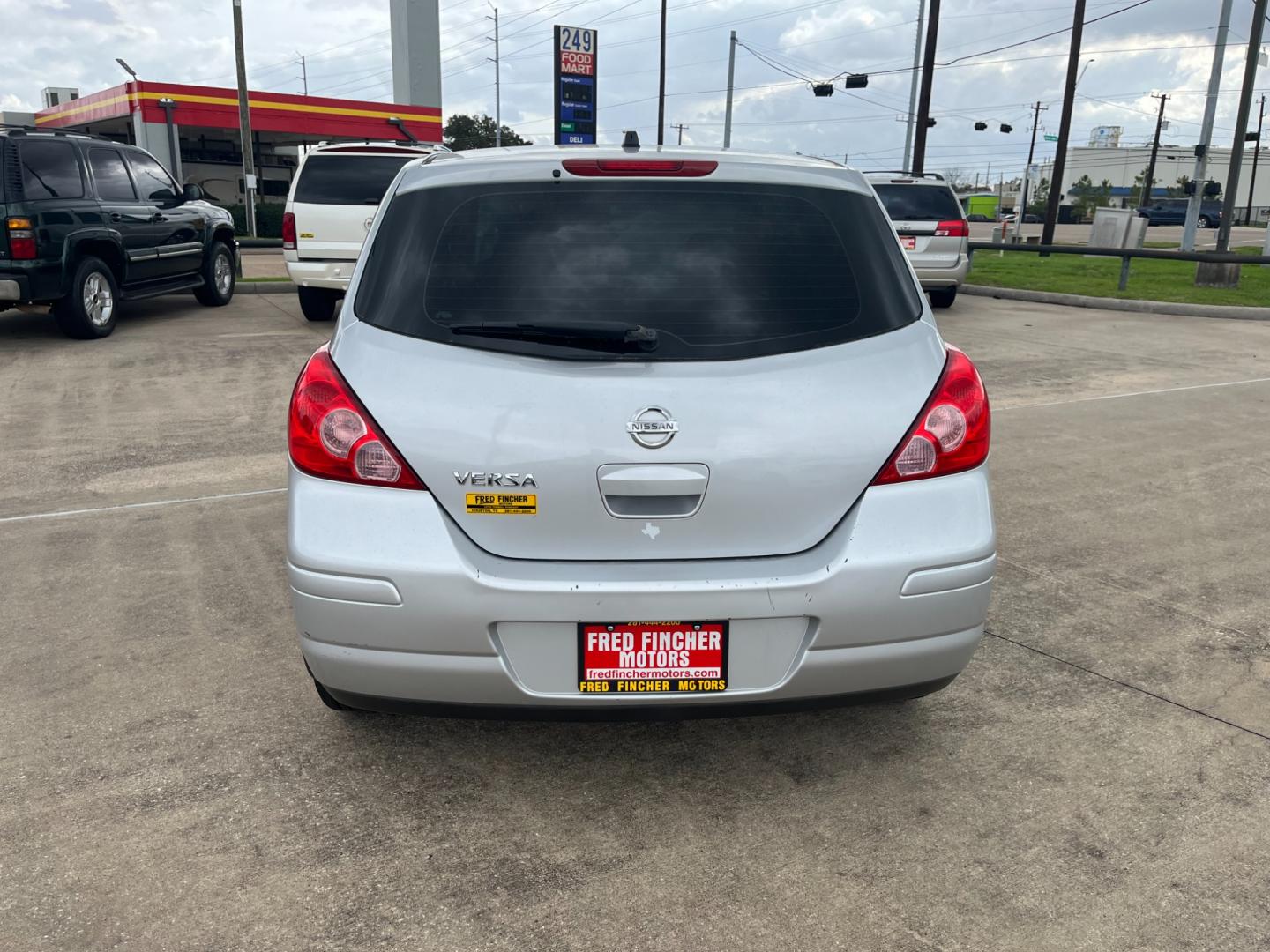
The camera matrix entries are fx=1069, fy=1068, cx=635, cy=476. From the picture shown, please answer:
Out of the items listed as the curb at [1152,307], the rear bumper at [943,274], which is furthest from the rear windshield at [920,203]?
→ the curb at [1152,307]

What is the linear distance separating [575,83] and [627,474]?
34072 millimetres

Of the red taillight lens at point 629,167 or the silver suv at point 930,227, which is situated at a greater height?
the red taillight lens at point 629,167

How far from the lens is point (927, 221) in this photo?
47.3 feet

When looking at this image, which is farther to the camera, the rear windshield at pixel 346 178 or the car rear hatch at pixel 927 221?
the car rear hatch at pixel 927 221

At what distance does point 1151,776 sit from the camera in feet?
10.0

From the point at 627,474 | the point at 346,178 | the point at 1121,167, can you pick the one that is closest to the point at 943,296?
the point at 346,178

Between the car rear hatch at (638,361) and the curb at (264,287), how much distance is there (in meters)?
13.5

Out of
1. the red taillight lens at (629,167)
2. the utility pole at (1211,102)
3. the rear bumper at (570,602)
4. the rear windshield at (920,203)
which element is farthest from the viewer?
the utility pole at (1211,102)

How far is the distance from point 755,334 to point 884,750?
1.37m

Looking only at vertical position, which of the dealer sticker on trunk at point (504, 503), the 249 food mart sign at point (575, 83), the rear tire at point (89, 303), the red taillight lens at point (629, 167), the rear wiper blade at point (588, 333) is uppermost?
the 249 food mart sign at point (575, 83)

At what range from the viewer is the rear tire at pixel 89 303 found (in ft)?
33.6

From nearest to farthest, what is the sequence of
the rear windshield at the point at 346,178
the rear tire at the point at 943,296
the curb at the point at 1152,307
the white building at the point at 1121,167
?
1. the rear windshield at the point at 346,178
2. the rear tire at the point at 943,296
3. the curb at the point at 1152,307
4. the white building at the point at 1121,167

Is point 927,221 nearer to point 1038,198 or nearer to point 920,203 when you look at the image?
point 920,203

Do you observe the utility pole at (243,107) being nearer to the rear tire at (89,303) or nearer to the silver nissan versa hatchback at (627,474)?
the rear tire at (89,303)
